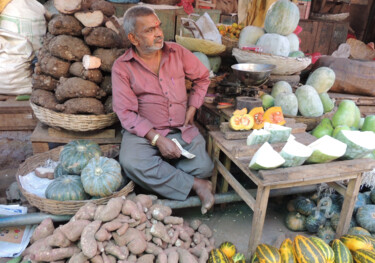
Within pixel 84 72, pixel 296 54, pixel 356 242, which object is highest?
pixel 296 54

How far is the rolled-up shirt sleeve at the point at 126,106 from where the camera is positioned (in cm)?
264

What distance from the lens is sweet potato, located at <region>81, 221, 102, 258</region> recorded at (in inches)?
69.0

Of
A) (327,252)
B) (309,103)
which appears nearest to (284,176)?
(327,252)

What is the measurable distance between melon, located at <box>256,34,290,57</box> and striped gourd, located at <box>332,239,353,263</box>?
2.20m

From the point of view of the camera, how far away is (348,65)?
4.02 meters

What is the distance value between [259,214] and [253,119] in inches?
33.8

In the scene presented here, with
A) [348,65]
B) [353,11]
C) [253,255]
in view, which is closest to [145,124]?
[253,255]

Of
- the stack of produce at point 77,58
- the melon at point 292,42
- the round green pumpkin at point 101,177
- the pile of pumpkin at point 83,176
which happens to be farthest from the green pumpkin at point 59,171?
the melon at point 292,42

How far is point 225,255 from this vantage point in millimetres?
2229

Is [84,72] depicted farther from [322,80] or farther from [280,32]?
[322,80]

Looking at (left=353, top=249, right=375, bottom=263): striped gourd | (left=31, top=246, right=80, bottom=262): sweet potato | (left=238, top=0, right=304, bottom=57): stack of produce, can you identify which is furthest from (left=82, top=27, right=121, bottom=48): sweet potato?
(left=353, top=249, right=375, bottom=263): striped gourd

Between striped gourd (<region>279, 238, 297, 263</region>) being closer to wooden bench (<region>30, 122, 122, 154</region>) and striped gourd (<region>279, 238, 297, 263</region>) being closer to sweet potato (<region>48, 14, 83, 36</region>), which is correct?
wooden bench (<region>30, 122, 122, 154</region>)

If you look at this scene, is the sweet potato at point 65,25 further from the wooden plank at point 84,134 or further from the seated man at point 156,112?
the wooden plank at point 84,134

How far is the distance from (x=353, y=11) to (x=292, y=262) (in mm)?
7085
